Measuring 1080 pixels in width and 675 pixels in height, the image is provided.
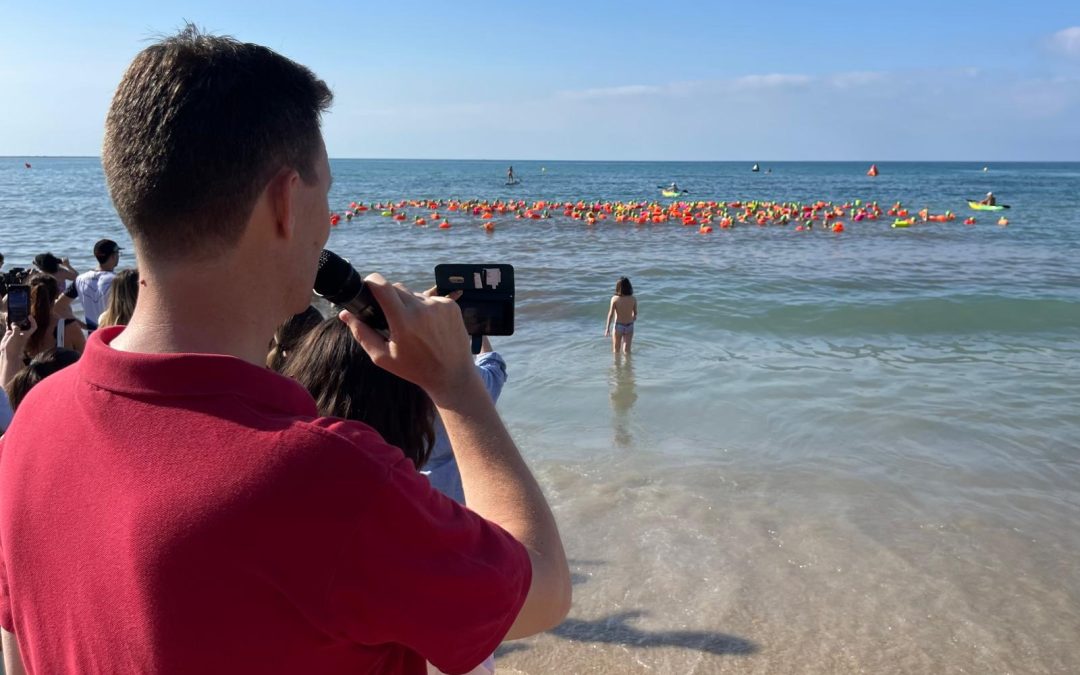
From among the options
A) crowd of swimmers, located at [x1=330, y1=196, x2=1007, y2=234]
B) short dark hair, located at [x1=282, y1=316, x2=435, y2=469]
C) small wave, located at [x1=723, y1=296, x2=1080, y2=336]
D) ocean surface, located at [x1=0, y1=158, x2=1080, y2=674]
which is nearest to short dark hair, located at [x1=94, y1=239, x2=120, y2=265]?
ocean surface, located at [x1=0, y1=158, x2=1080, y2=674]

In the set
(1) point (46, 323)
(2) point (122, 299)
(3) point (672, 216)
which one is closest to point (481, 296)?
(2) point (122, 299)

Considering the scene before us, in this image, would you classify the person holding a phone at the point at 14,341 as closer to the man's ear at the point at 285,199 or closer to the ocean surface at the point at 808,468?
the ocean surface at the point at 808,468

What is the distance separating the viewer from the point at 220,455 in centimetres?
92

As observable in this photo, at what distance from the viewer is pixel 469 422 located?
1.25 m

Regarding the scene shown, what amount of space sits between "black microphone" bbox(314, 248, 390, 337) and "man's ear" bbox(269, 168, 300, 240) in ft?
0.70

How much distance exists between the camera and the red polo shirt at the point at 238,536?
36.0 inches

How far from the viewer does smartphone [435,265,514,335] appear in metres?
2.00

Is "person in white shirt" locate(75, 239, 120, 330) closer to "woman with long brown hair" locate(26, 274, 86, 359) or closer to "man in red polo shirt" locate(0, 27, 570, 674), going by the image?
"woman with long brown hair" locate(26, 274, 86, 359)

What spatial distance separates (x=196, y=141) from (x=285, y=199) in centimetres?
13

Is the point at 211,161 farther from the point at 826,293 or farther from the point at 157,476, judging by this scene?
the point at 826,293

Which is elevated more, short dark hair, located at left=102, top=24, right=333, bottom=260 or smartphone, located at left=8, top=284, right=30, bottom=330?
short dark hair, located at left=102, top=24, right=333, bottom=260

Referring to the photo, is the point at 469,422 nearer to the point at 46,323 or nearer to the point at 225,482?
the point at 225,482

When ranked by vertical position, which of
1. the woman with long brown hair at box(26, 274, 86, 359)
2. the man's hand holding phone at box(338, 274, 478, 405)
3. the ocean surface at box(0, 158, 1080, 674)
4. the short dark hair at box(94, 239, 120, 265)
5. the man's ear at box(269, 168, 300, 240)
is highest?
the man's ear at box(269, 168, 300, 240)

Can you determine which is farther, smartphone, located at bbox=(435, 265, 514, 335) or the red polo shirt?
smartphone, located at bbox=(435, 265, 514, 335)
